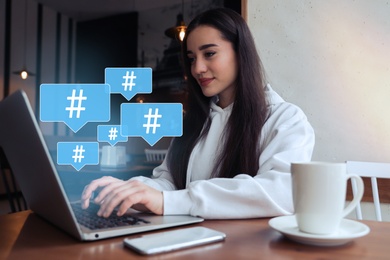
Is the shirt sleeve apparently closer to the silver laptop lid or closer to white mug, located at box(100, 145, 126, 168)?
the silver laptop lid

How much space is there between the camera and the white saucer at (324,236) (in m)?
0.44

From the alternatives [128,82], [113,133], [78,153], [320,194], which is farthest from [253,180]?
[113,133]

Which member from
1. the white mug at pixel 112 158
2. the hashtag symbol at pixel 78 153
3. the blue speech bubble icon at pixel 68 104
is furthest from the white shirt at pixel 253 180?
the blue speech bubble icon at pixel 68 104

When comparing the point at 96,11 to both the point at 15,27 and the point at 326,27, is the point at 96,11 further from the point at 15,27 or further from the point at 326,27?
the point at 326,27

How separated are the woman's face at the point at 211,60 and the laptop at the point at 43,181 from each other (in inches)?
20.4

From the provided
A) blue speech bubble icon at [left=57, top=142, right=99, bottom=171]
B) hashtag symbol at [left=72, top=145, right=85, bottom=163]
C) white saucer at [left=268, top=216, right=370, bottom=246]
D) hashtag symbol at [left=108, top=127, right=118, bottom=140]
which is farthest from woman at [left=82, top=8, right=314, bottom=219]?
hashtag symbol at [left=108, top=127, right=118, bottom=140]

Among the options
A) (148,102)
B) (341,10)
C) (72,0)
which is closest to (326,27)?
(341,10)

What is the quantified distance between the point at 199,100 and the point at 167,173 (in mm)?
245

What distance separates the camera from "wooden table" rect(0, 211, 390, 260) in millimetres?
413

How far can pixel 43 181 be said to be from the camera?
0.48m

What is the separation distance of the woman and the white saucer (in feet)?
0.42

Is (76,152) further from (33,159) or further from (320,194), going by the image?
(320,194)

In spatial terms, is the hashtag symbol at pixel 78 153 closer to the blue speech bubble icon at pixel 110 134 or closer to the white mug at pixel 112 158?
the blue speech bubble icon at pixel 110 134

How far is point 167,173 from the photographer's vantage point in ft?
3.39
